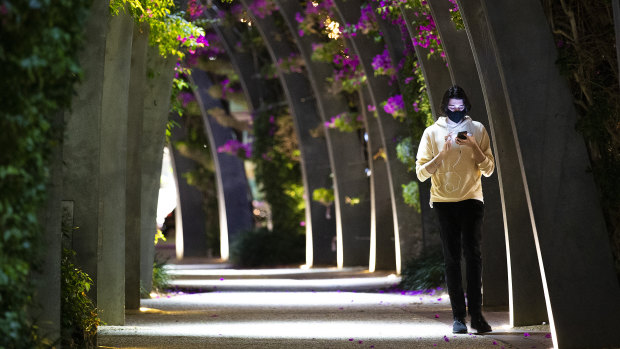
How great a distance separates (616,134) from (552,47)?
2.27 feet

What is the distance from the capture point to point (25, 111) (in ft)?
13.3

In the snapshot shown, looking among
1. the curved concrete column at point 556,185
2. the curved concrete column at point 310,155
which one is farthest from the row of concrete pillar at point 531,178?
the curved concrete column at point 310,155

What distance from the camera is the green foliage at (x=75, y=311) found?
679cm

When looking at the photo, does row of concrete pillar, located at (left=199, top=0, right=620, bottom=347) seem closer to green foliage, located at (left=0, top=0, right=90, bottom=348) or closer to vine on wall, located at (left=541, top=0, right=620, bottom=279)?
vine on wall, located at (left=541, top=0, right=620, bottom=279)

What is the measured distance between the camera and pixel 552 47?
22.7 feet

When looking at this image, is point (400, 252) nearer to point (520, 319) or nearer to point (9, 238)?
point (520, 319)

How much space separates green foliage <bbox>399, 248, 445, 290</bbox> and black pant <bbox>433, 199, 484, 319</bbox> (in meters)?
6.11

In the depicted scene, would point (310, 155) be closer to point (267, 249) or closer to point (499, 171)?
point (267, 249)

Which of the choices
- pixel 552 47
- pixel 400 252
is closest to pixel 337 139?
pixel 400 252

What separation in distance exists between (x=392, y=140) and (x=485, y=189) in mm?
7915

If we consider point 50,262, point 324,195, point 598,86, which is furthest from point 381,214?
point 50,262

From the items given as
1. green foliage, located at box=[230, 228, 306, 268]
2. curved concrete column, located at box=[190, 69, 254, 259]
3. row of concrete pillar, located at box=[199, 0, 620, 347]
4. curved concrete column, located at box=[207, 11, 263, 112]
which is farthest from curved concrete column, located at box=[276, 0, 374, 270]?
row of concrete pillar, located at box=[199, 0, 620, 347]

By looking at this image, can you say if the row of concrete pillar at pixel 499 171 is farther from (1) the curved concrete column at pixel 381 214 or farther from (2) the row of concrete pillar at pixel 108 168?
(1) the curved concrete column at pixel 381 214

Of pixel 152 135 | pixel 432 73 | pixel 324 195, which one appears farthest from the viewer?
pixel 324 195
